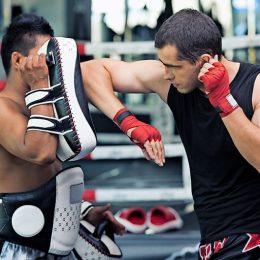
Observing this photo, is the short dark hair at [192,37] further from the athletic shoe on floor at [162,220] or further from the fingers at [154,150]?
the athletic shoe on floor at [162,220]

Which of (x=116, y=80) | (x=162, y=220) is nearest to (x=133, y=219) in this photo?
(x=162, y=220)

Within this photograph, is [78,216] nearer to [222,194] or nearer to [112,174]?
[222,194]

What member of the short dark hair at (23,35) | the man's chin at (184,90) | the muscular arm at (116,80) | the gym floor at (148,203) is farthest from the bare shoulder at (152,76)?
the gym floor at (148,203)

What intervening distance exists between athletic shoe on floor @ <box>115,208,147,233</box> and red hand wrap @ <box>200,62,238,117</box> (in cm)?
209

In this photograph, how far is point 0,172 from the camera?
329 centimetres

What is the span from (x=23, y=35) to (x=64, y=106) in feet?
1.39

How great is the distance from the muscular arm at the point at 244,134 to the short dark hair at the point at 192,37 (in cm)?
25

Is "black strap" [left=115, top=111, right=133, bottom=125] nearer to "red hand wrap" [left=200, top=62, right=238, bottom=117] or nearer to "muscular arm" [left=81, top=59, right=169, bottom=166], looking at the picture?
"muscular arm" [left=81, top=59, right=169, bottom=166]

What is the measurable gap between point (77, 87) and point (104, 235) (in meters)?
0.75

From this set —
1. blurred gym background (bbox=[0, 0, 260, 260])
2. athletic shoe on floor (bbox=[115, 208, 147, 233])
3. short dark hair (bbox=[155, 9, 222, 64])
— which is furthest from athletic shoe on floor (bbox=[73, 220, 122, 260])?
blurred gym background (bbox=[0, 0, 260, 260])

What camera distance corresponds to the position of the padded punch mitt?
10.1 ft

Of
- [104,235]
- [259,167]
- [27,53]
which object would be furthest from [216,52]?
[104,235]

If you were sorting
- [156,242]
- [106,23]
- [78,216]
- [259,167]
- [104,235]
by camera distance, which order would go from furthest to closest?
[106,23]
[156,242]
[104,235]
[78,216]
[259,167]

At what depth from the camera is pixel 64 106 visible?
309 centimetres
